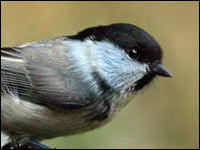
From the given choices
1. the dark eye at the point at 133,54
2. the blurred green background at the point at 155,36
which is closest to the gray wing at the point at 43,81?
the dark eye at the point at 133,54

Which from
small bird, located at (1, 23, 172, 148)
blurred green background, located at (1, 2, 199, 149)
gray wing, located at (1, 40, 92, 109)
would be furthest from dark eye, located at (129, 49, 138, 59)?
blurred green background, located at (1, 2, 199, 149)

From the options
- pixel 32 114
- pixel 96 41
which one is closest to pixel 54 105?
pixel 32 114

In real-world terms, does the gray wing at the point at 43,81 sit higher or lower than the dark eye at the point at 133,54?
lower

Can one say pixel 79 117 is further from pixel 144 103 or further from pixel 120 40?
pixel 144 103

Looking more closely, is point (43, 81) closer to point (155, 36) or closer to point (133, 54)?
point (133, 54)

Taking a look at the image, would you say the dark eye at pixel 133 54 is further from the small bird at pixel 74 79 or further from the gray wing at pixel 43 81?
the gray wing at pixel 43 81

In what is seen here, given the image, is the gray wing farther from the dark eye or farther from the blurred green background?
the blurred green background

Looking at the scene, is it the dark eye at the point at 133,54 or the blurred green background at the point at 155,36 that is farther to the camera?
the blurred green background at the point at 155,36
